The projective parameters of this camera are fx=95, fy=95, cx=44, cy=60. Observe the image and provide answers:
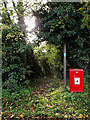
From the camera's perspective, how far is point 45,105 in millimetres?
2977

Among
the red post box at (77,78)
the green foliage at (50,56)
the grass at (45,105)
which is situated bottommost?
the grass at (45,105)

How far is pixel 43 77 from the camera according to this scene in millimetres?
5477

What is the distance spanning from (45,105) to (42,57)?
3.09 metres

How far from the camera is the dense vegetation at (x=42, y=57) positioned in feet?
9.32

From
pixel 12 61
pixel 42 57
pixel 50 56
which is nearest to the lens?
pixel 12 61

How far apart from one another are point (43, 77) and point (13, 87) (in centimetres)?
204

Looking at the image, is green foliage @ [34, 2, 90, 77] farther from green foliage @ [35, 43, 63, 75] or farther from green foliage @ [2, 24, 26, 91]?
green foliage @ [2, 24, 26, 91]

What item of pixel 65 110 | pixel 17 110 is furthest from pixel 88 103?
pixel 17 110

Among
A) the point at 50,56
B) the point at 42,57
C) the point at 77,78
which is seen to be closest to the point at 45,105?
the point at 77,78

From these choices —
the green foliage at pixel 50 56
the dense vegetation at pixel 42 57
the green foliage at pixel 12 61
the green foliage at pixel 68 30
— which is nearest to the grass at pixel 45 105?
the dense vegetation at pixel 42 57

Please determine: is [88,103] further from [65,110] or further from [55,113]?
[55,113]

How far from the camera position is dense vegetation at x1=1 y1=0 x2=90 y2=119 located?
284 cm

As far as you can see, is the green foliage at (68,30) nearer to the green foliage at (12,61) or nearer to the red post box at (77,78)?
the green foliage at (12,61)

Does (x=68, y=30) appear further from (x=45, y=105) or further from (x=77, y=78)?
(x=45, y=105)
